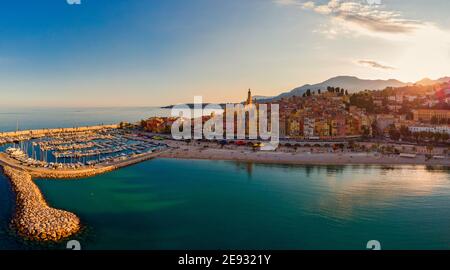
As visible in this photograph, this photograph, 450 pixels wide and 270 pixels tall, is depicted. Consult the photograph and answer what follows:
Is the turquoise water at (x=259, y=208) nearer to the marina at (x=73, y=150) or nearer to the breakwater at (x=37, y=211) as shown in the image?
the breakwater at (x=37, y=211)

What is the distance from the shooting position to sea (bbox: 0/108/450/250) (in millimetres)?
5773

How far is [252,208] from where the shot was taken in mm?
7645

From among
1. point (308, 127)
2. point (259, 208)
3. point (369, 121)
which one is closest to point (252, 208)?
point (259, 208)

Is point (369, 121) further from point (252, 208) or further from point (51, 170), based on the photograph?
point (51, 170)

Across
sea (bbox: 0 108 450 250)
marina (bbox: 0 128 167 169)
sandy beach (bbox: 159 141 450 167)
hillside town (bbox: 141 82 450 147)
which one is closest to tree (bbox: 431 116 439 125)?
hillside town (bbox: 141 82 450 147)

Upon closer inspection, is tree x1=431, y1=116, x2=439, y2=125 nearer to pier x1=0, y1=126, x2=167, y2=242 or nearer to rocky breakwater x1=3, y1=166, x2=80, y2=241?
pier x1=0, y1=126, x2=167, y2=242

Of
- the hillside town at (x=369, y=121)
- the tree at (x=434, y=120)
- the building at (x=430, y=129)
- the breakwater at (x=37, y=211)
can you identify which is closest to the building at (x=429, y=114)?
the hillside town at (x=369, y=121)

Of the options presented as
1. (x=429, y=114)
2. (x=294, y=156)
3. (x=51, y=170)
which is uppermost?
(x=429, y=114)

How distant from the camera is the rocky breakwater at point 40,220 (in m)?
5.88

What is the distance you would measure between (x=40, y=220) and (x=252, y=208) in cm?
427

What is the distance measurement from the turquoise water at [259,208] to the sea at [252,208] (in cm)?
2

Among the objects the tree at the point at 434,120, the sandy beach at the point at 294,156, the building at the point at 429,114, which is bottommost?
the sandy beach at the point at 294,156

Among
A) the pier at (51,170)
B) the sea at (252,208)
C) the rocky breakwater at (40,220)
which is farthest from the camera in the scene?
the pier at (51,170)

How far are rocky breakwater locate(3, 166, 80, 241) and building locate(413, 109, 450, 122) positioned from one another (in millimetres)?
21821
